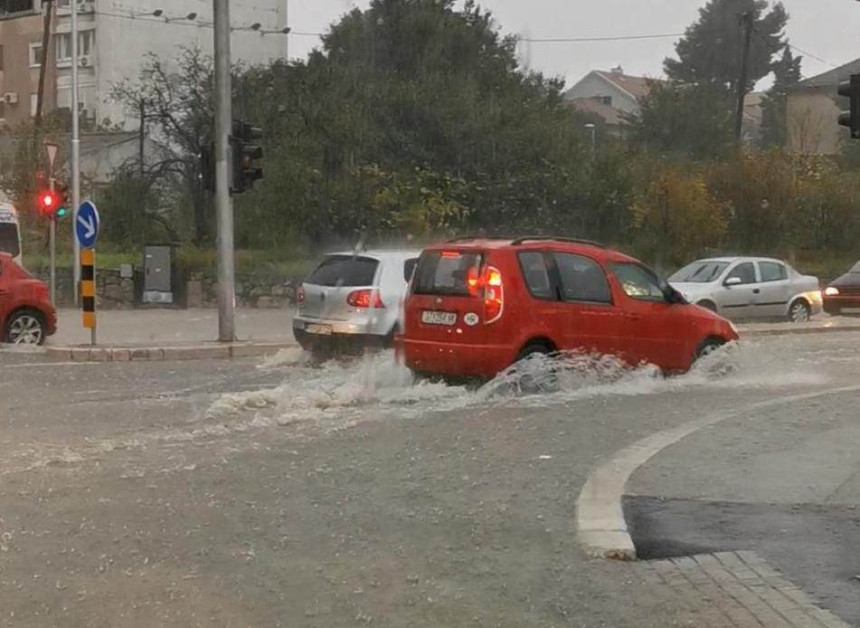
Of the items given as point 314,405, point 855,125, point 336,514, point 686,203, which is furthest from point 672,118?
point 336,514

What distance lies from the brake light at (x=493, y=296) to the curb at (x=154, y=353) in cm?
751

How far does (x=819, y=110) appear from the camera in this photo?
7100 centimetres

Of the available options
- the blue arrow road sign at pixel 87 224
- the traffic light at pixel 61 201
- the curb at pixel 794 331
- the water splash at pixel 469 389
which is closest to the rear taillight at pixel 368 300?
the water splash at pixel 469 389

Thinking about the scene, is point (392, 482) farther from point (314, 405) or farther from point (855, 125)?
point (855, 125)

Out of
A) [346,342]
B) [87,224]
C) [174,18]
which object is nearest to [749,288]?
Answer: [346,342]

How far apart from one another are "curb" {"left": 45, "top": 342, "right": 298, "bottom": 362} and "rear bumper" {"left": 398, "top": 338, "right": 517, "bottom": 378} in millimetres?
6766

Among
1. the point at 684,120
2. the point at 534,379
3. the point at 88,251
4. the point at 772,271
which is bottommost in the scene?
the point at 534,379

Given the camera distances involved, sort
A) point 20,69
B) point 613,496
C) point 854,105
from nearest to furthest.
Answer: point 613,496 < point 854,105 < point 20,69

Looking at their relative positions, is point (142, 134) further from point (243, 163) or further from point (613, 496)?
point (613, 496)

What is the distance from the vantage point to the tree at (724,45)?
83.1 meters

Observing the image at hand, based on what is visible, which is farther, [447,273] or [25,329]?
[25,329]

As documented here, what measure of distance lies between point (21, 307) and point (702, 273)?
13.2m

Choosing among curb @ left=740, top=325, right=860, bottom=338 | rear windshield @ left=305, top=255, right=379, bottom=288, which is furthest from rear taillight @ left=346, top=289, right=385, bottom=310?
curb @ left=740, top=325, right=860, bottom=338

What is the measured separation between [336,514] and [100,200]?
3369cm
